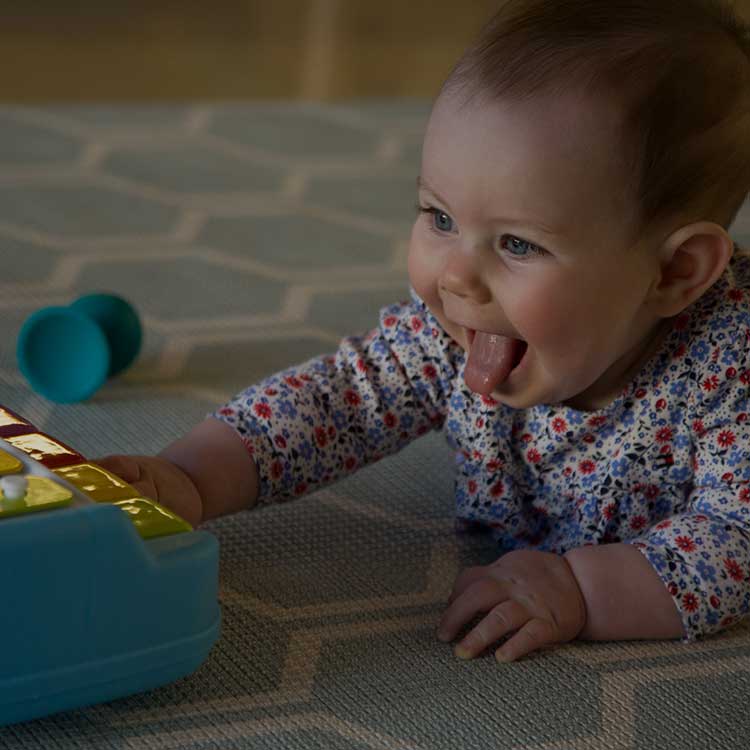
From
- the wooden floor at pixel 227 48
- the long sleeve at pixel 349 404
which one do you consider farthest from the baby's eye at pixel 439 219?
the wooden floor at pixel 227 48

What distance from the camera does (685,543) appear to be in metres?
0.77

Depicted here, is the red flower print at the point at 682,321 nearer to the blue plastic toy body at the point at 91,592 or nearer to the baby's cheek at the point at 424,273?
the baby's cheek at the point at 424,273

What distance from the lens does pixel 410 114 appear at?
1972mm

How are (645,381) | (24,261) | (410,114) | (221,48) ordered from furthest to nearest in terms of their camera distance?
(221,48)
(410,114)
(24,261)
(645,381)

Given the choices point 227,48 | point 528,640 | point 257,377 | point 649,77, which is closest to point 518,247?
point 649,77

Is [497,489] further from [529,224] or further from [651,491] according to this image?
[529,224]

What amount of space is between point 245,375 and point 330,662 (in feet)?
1.39

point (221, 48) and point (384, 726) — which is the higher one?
point (221, 48)

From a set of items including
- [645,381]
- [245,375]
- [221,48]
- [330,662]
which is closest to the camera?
[330,662]

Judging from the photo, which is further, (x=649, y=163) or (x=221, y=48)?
(x=221, y=48)

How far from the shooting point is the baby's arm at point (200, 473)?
78 centimetres

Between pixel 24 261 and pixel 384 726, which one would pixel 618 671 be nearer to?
pixel 384 726

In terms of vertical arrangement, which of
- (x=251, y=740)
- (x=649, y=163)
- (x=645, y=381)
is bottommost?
(x=251, y=740)

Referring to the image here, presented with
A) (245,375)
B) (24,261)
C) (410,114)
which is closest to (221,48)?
(410,114)
